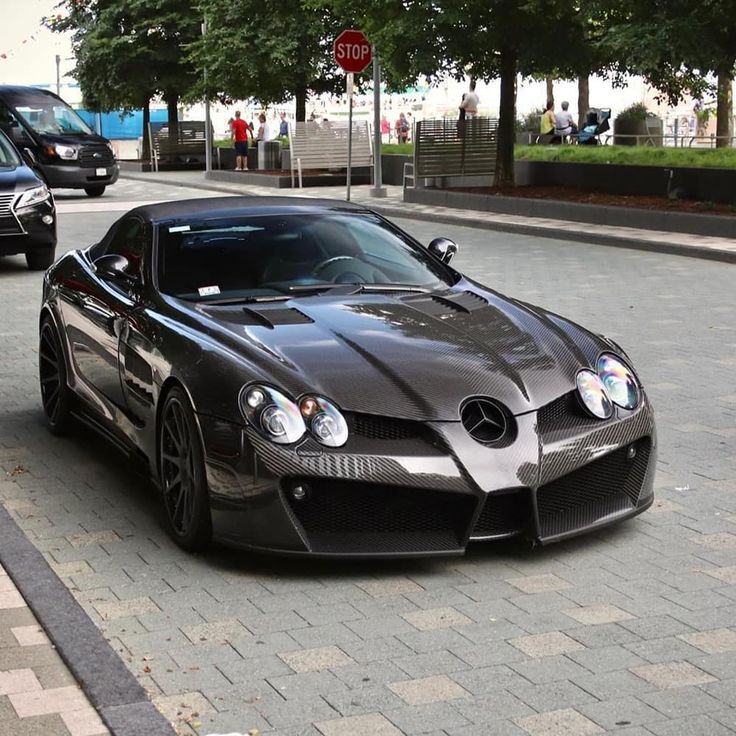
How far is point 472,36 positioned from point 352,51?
282cm

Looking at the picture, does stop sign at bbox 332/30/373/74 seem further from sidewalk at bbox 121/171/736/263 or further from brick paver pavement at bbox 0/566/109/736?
brick paver pavement at bbox 0/566/109/736

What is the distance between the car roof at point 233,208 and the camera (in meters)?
7.23

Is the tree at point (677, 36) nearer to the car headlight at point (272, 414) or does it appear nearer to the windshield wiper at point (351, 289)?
the windshield wiper at point (351, 289)

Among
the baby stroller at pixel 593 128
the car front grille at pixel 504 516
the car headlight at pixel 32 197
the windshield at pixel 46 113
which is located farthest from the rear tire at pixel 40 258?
the baby stroller at pixel 593 128

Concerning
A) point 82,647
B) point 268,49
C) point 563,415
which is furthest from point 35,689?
point 268,49

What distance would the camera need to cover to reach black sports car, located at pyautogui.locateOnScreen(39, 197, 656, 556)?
5426mm

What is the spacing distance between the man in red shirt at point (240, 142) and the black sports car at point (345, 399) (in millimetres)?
32264

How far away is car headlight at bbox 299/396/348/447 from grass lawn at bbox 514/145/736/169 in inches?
754

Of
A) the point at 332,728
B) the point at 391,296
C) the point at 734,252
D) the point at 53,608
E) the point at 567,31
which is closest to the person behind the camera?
the point at 332,728

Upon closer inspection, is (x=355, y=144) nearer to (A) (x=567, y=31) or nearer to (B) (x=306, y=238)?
(A) (x=567, y=31)

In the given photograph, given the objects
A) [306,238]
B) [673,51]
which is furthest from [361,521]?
[673,51]

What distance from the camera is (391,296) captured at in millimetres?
6773

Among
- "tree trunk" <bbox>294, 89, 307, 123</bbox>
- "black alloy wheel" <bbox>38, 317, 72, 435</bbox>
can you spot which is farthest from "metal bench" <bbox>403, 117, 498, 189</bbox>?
"black alloy wheel" <bbox>38, 317, 72, 435</bbox>

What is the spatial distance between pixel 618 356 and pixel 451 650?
77.8 inches
